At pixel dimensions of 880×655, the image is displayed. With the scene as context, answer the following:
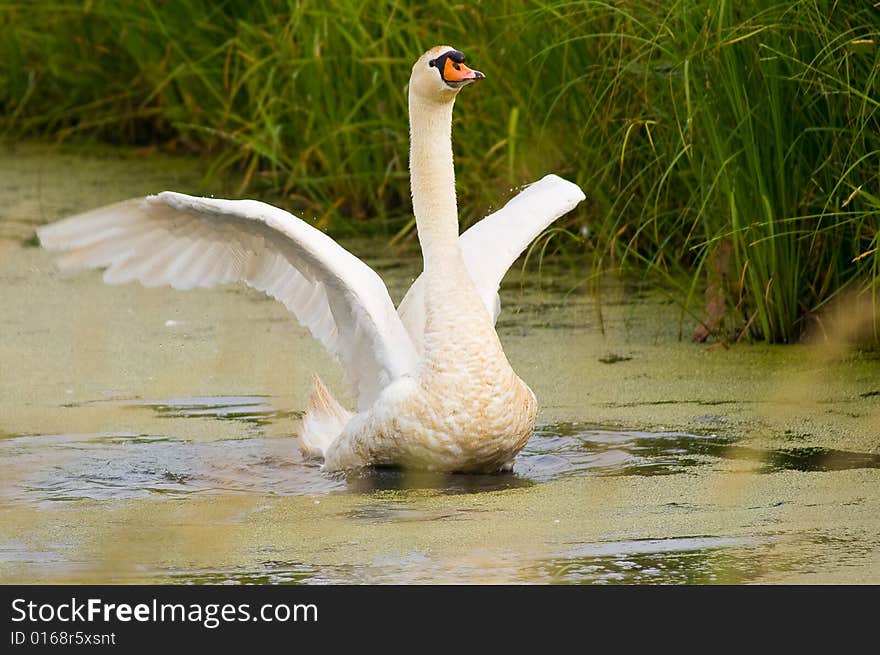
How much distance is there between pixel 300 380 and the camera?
5805 mm

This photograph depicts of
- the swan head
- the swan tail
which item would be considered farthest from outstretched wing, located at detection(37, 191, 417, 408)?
the swan head

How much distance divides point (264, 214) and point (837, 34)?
1771 mm

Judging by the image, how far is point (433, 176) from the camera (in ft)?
15.6

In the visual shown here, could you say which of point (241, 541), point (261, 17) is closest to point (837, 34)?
point (241, 541)

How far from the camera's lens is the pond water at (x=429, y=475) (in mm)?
3760

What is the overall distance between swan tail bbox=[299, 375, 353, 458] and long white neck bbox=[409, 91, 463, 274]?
22.3 inches

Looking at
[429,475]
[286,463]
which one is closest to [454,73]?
[429,475]

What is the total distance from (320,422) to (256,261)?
0.48 metres

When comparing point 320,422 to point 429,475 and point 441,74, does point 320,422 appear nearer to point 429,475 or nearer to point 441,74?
point 429,475

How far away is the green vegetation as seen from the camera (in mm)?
5324

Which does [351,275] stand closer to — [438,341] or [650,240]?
[438,341]

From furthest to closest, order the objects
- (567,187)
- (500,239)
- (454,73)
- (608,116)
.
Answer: (608,116) < (567,187) < (500,239) < (454,73)

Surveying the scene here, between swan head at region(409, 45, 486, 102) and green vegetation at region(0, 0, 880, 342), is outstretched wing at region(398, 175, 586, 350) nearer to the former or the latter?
green vegetation at region(0, 0, 880, 342)

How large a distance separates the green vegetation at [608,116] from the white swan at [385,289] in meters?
0.72
